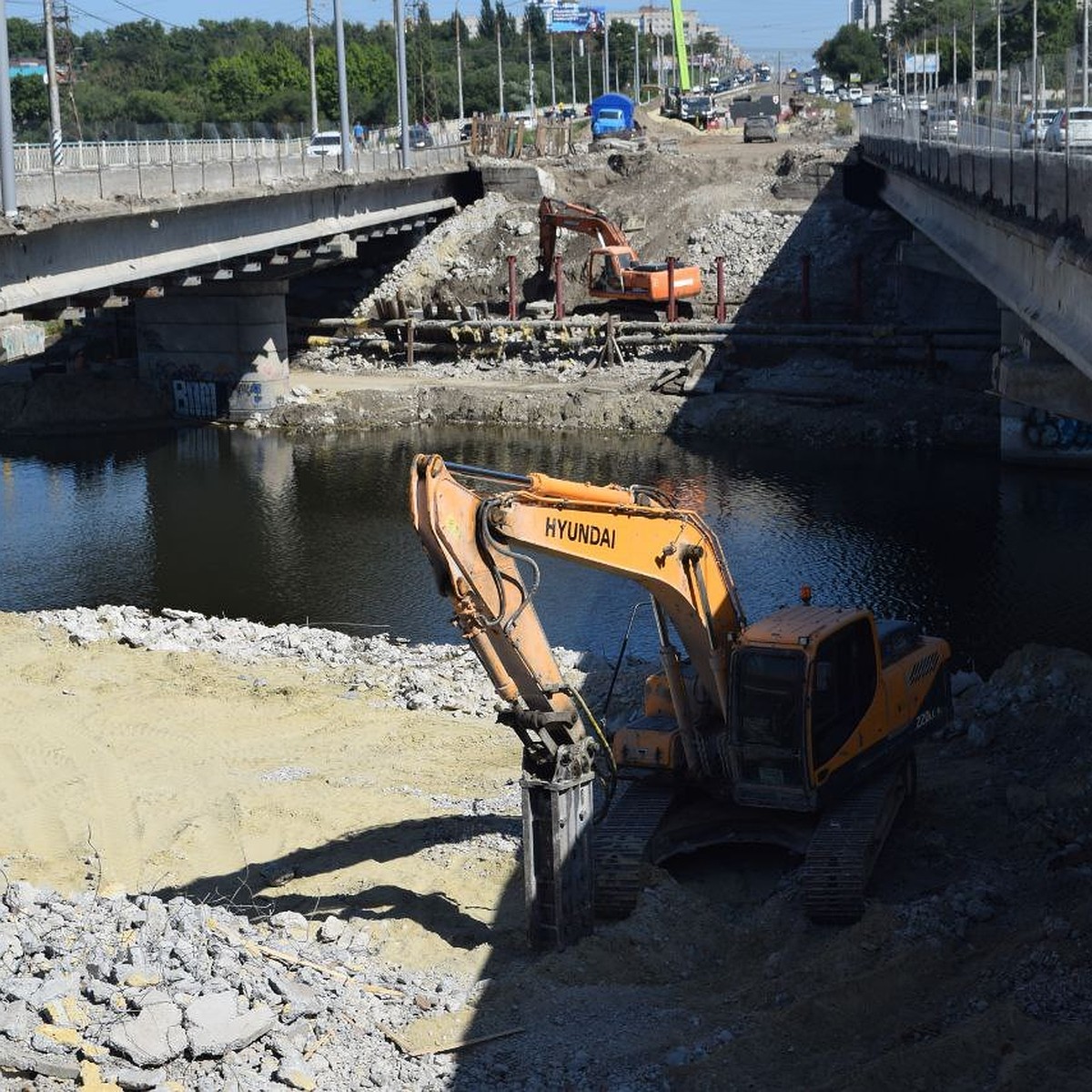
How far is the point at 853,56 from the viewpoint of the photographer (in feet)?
554

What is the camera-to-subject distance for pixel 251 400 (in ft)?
156

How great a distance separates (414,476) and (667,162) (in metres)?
52.4

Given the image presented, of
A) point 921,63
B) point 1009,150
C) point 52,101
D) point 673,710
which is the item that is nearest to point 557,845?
point 673,710

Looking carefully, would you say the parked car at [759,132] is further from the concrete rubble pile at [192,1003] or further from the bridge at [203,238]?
the concrete rubble pile at [192,1003]

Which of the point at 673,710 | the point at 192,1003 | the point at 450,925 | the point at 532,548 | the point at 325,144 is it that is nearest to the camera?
the point at 192,1003

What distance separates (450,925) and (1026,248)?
582 inches

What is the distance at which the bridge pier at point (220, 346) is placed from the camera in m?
47.2

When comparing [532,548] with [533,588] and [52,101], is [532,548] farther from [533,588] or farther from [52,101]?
[52,101]

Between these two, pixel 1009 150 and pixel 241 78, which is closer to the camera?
pixel 1009 150

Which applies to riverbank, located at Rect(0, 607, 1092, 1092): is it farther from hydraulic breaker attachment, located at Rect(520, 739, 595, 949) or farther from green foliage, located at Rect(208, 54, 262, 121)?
green foliage, located at Rect(208, 54, 262, 121)

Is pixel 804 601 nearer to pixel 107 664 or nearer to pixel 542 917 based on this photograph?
pixel 542 917

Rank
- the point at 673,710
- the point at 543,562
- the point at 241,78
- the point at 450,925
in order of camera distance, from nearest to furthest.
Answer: the point at 450,925
the point at 673,710
the point at 543,562
the point at 241,78

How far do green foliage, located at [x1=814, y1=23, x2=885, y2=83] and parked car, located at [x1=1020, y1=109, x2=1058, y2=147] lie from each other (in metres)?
136

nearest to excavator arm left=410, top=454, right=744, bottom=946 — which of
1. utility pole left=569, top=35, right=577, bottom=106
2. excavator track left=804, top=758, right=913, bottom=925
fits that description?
excavator track left=804, top=758, right=913, bottom=925
